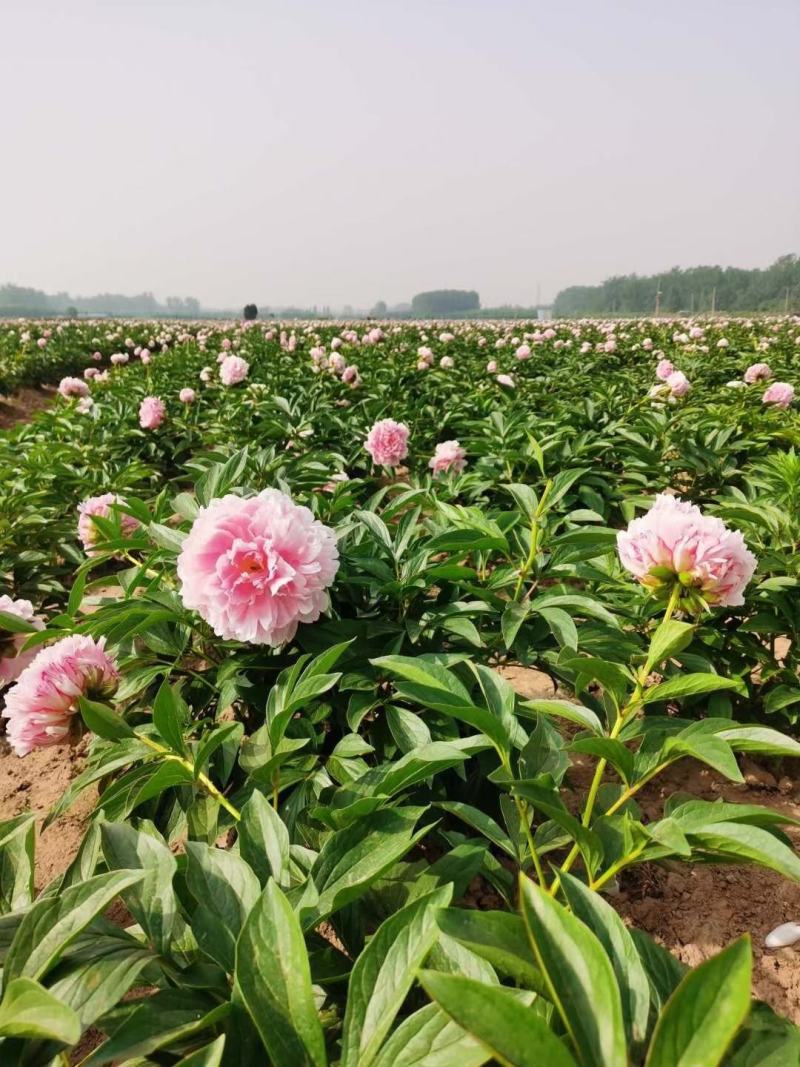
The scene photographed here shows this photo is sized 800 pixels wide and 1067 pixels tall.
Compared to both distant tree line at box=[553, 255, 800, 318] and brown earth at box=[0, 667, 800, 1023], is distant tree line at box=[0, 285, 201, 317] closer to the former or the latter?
distant tree line at box=[553, 255, 800, 318]

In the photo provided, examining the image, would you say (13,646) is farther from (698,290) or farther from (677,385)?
(698,290)

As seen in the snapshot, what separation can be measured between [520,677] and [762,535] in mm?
860

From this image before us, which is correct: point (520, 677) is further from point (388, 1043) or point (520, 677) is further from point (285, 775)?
point (388, 1043)

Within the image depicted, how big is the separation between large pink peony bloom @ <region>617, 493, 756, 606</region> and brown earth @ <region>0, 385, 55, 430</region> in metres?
8.33

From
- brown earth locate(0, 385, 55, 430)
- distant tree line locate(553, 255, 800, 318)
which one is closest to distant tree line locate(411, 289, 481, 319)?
distant tree line locate(553, 255, 800, 318)

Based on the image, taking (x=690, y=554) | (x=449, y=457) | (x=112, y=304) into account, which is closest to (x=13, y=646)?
(x=690, y=554)

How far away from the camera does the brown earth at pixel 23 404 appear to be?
26.9 feet

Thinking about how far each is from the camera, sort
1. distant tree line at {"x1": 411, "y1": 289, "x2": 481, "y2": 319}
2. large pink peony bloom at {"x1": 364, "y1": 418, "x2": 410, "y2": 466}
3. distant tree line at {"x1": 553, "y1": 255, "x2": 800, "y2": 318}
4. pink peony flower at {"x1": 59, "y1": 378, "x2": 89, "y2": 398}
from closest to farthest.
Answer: large pink peony bloom at {"x1": 364, "y1": 418, "x2": 410, "y2": 466} < pink peony flower at {"x1": 59, "y1": 378, "x2": 89, "y2": 398} < distant tree line at {"x1": 553, "y1": 255, "x2": 800, "y2": 318} < distant tree line at {"x1": 411, "y1": 289, "x2": 481, "y2": 319}

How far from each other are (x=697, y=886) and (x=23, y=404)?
1061 centimetres

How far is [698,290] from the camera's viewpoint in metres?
68.8

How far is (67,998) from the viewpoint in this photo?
0.50 meters

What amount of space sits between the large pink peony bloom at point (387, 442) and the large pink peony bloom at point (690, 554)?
1404mm

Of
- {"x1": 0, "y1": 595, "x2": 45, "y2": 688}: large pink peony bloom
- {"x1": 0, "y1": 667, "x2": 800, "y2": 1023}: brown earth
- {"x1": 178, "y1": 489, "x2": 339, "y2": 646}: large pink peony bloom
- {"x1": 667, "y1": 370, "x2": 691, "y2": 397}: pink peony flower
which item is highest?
{"x1": 667, "y1": 370, "x2": 691, "y2": 397}: pink peony flower

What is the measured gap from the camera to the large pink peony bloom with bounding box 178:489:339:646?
3.05 ft
